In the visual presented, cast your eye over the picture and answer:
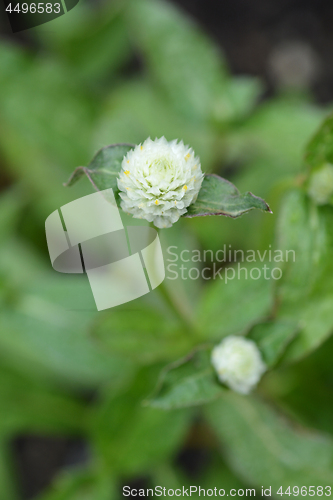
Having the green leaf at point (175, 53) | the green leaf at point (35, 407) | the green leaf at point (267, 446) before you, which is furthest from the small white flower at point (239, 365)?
the green leaf at point (175, 53)

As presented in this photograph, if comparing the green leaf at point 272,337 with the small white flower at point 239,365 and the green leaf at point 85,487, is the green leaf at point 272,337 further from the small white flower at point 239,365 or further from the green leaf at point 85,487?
the green leaf at point 85,487

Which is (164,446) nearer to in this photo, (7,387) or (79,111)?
(7,387)

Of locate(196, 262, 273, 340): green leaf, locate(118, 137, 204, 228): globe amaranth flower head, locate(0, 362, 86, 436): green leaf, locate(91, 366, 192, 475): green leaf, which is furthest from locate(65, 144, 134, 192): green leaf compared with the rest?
locate(0, 362, 86, 436): green leaf

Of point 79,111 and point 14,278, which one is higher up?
point 79,111

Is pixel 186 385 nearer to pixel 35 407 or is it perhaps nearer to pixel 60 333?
pixel 60 333

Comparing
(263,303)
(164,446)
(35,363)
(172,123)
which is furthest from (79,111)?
(164,446)

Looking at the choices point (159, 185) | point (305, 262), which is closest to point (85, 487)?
point (305, 262)

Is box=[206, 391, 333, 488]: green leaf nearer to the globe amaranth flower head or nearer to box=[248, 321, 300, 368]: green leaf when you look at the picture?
box=[248, 321, 300, 368]: green leaf

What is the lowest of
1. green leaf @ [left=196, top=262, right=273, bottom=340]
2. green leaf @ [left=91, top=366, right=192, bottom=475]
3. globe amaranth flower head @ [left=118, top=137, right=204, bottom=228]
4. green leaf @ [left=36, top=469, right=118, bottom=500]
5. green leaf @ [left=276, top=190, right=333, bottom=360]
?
green leaf @ [left=36, top=469, right=118, bottom=500]
